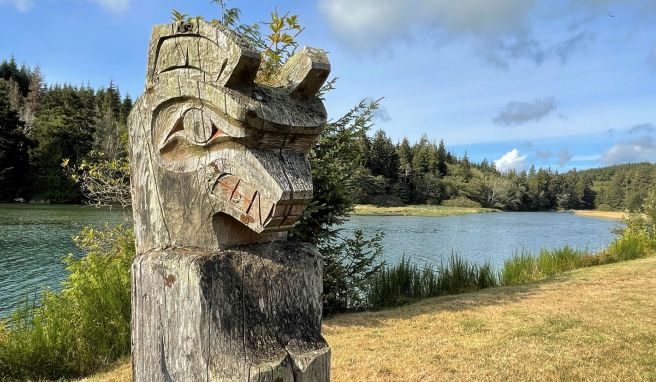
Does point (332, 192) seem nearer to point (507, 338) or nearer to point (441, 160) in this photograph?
point (507, 338)

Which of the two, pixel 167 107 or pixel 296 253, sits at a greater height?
pixel 167 107

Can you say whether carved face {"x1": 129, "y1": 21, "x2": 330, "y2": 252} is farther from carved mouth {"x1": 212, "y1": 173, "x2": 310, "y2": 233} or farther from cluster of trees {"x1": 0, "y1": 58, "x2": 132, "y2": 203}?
cluster of trees {"x1": 0, "y1": 58, "x2": 132, "y2": 203}

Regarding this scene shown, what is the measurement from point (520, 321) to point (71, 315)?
6143mm

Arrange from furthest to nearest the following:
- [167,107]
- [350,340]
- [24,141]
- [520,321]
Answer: [24,141] < [520,321] < [350,340] < [167,107]

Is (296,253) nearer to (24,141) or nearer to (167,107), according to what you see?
(167,107)

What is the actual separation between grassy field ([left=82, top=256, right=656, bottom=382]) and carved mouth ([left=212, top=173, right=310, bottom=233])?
3.76 meters

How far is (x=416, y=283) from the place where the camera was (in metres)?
10.0

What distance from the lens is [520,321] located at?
725 centimetres

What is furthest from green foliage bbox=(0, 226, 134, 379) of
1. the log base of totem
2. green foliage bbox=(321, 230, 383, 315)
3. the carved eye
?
the carved eye

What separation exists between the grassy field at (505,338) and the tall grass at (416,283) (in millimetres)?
752

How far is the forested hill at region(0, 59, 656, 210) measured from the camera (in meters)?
41.6

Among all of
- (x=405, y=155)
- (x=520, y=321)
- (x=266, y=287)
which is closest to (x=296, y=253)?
(x=266, y=287)

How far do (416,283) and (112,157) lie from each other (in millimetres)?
7719

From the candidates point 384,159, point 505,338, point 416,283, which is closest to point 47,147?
point 384,159
